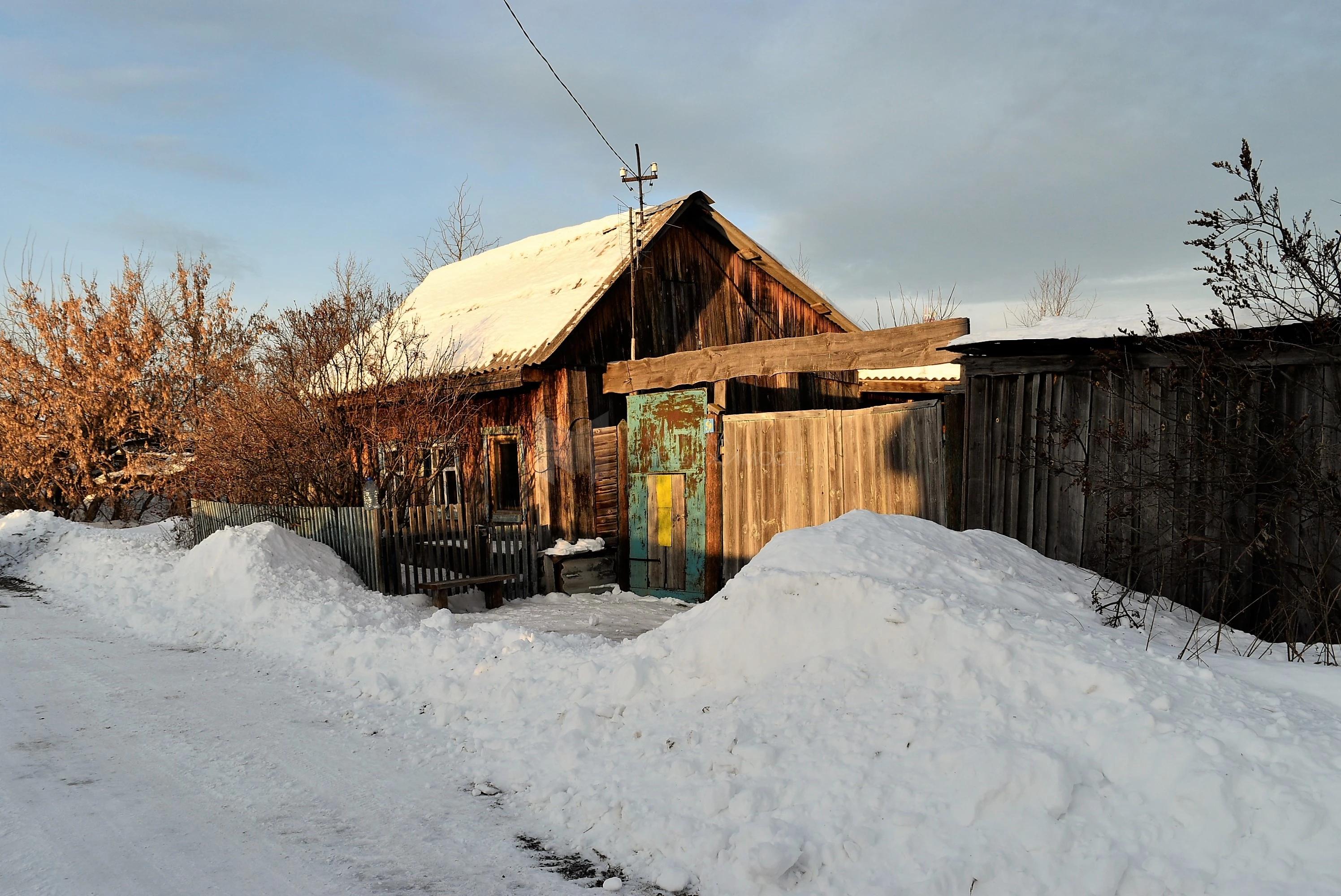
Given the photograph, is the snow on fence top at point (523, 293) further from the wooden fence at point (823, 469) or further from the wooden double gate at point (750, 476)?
the wooden fence at point (823, 469)

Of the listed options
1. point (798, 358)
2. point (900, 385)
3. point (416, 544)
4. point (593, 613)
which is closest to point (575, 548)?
point (593, 613)

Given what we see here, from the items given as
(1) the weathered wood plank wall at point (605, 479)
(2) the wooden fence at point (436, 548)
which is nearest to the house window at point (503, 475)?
(1) the weathered wood plank wall at point (605, 479)

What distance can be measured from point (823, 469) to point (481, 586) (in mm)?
4571

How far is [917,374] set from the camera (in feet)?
70.1

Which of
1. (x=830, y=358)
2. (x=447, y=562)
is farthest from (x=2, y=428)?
(x=830, y=358)

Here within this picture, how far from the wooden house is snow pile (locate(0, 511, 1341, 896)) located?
5.35 meters

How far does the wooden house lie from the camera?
11.9 meters

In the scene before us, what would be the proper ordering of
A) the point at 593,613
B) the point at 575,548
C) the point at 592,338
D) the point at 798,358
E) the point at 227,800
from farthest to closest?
1. the point at 592,338
2. the point at 575,548
3. the point at 593,613
4. the point at 798,358
5. the point at 227,800

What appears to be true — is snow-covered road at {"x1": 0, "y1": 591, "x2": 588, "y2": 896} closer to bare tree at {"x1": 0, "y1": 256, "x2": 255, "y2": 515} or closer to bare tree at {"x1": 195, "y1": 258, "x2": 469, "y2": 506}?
bare tree at {"x1": 195, "y1": 258, "x2": 469, "y2": 506}

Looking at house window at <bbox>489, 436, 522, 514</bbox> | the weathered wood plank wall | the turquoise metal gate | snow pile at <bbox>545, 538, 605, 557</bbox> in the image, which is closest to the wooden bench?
snow pile at <bbox>545, 538, 605, 557</bbox>

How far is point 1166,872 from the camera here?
3100 millimetres

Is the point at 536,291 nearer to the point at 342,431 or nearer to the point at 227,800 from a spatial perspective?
the point at 342,431

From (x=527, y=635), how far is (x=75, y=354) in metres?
17.6

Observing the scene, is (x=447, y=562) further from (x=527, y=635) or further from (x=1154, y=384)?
(x=1154, y=384)
